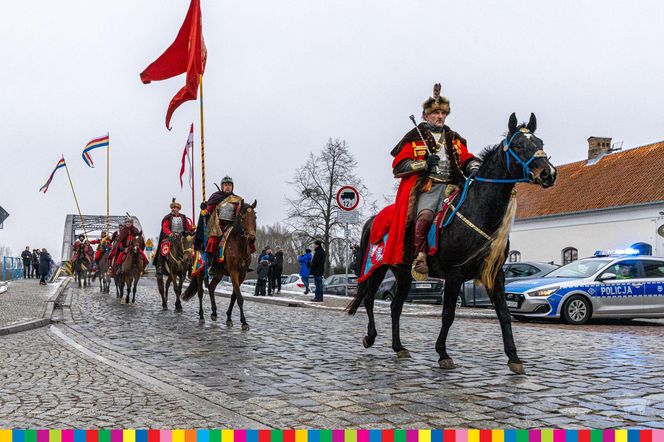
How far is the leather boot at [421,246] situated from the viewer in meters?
8.01

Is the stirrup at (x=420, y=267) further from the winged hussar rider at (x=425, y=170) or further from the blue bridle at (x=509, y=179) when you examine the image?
the blue bridle at (x=509, y=179)

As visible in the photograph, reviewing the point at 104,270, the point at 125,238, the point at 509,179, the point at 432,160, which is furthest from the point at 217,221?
the point at 104,270

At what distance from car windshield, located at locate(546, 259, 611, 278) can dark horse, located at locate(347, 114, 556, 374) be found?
915cm

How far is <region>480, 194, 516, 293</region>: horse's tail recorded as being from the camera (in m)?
7.59

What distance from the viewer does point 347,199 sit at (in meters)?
19.4

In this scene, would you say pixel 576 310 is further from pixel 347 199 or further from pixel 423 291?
pixel 423 291

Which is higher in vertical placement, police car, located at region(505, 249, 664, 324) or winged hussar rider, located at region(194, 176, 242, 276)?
winged hussar rider, located at region(194, 176, 242, 276)

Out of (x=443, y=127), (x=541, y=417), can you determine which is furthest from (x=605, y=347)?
(x=541, y=417)

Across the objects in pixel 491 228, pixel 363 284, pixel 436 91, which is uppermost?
pixel 436 91

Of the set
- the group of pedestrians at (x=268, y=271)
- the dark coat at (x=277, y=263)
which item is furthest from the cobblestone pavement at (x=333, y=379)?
the dark coat at (x=277, y=263)

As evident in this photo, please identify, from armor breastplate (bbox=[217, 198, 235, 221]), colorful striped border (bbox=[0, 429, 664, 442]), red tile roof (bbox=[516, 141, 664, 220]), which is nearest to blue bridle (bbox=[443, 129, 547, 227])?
colorful striped border (bbox=[0, 429, 664, 442])

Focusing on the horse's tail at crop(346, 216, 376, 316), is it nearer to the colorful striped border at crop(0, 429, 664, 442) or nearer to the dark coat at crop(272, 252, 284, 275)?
the colorful striped border at crop(0, 429, 664, 442)

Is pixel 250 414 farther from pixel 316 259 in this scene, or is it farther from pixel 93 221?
pixel 93 221

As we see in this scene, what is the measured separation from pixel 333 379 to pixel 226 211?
7300mm
